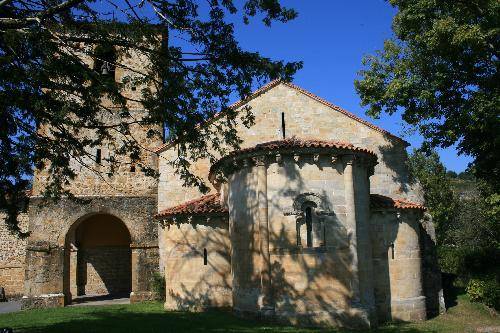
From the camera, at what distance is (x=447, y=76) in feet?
50.9

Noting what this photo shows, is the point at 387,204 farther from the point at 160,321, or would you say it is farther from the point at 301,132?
the point at 160,321

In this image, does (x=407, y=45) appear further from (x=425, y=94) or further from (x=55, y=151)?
(x=55, y=151)

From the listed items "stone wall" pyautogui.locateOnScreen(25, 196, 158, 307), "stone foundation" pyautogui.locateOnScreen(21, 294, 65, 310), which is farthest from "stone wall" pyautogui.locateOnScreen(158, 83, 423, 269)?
"stone foundation" pyautogui.locateOnScreen(21, 294, 65, 310)

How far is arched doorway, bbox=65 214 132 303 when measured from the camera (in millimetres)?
23078

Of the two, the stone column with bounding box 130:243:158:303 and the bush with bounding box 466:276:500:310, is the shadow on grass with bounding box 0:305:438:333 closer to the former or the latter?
the stone column with bounding box 130:243:158:303

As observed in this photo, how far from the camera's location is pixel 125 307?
16109mm

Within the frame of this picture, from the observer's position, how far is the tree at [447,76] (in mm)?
13875

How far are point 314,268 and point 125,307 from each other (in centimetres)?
801

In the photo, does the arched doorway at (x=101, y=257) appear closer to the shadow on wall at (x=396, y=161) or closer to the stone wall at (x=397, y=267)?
the shadow on wall at (x=396, y=161)

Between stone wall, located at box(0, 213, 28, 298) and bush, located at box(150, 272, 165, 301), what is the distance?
29.5 ft

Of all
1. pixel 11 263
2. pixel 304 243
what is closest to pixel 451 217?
pixel 304 243

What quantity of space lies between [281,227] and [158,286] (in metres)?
7.64

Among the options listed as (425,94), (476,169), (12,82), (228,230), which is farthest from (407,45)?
(12,82)

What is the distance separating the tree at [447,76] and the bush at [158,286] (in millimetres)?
10806
